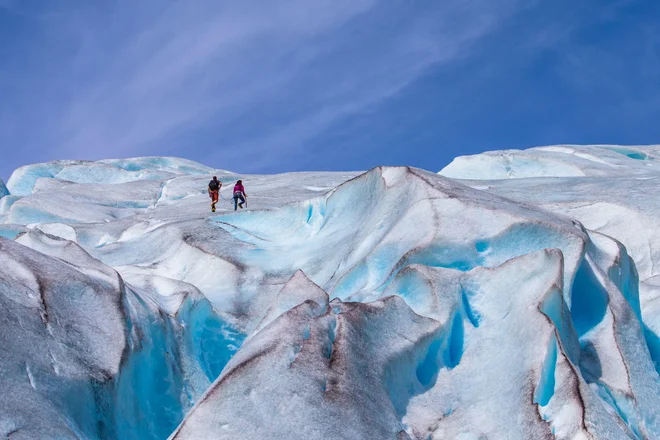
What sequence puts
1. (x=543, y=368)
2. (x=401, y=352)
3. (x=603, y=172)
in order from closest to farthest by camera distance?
(x=543, y=368)
(x=401, y=352)
(x=603, y=172)

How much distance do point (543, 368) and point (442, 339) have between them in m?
1.11

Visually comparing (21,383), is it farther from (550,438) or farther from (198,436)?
(550,438)

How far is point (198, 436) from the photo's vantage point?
4.32 metres

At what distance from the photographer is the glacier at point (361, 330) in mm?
4688

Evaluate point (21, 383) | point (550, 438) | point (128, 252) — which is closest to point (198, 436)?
point (21, 383)

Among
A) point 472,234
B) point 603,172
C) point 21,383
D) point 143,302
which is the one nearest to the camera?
point 21,383

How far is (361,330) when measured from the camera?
5.45 meters

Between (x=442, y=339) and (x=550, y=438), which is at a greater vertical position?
(x=442, y=339)

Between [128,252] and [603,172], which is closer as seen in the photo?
[128,252]

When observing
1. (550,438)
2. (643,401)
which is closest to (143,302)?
(550,438)

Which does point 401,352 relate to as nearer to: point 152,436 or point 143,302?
point 152,436

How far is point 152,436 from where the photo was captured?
19.0 ft

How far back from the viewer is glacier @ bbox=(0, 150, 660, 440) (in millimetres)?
4688

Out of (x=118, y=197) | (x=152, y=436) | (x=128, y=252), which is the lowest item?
(x=152, y=436)
